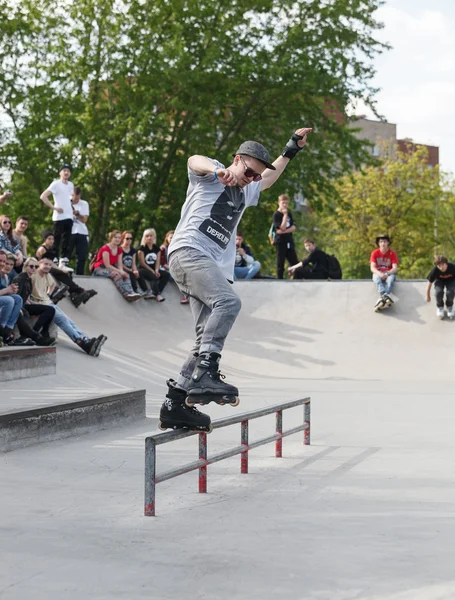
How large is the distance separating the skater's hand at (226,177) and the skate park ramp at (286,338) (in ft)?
25.8

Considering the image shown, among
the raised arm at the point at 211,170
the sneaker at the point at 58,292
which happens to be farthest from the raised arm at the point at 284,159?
the sneaker at the point at 58,292

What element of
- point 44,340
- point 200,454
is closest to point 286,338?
point 44,340

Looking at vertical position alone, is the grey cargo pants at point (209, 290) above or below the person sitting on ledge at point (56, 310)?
above

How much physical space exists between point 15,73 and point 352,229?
2482 centimetres

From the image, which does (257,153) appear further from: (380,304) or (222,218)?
(380,304)

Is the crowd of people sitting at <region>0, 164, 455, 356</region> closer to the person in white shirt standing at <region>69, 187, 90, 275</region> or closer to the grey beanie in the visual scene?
the person in white shirt standing at <region>69, 187, 90, 275</region>

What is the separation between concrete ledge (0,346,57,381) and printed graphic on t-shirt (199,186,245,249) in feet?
19.0

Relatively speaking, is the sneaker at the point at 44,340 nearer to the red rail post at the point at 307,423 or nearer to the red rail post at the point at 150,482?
the red rail post at the point at 307,423

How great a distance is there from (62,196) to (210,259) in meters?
11.1

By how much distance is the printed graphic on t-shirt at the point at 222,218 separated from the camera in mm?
5039

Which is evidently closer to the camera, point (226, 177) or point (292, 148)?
point (226, 177)

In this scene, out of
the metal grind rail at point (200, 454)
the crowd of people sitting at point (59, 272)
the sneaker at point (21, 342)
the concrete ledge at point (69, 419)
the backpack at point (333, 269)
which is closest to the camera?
the metal grind rail at point (200, 454)

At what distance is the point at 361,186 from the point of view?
157 ft

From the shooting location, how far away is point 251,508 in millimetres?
5316
